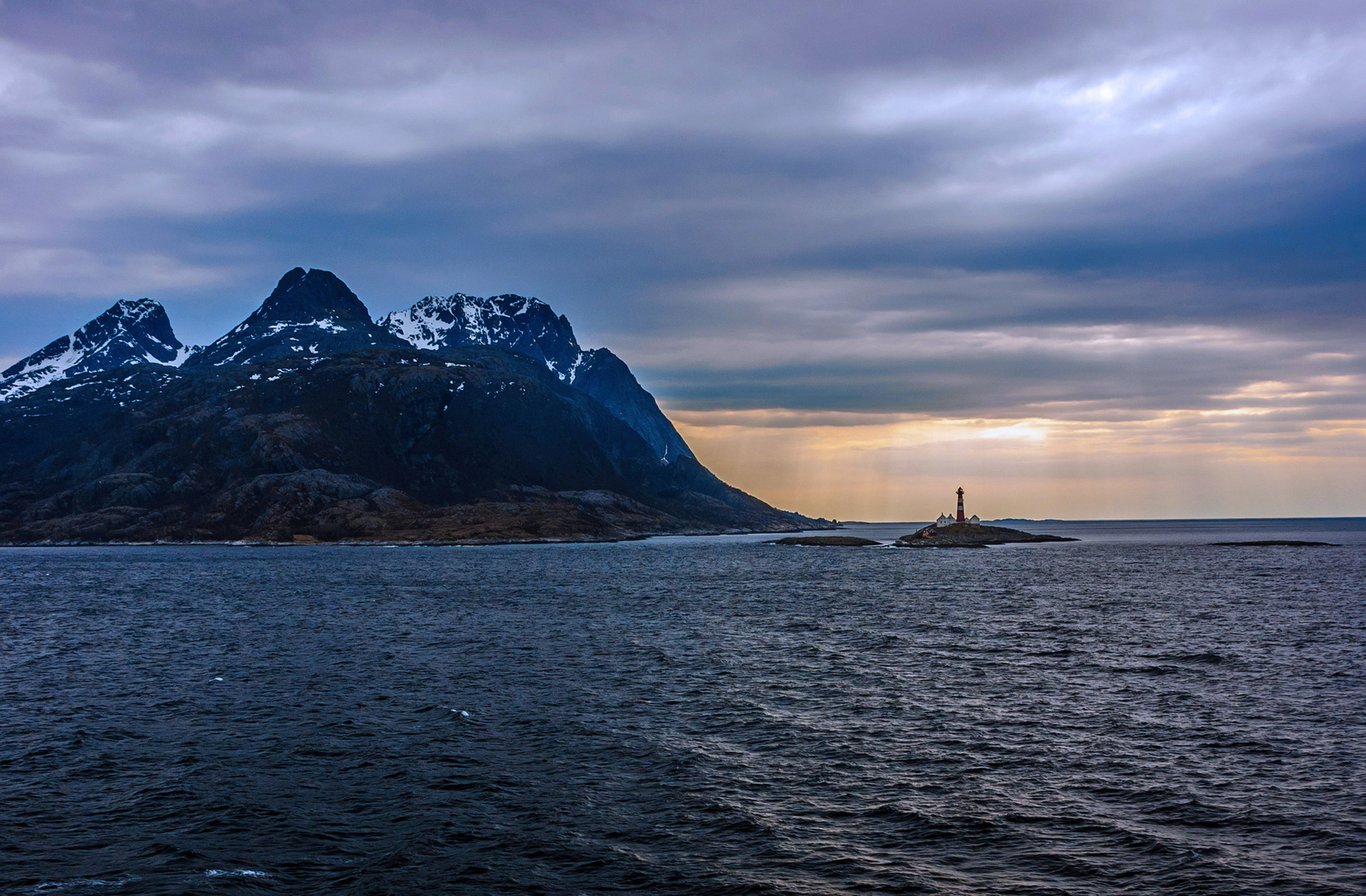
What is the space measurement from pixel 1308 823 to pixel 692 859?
21803 mm

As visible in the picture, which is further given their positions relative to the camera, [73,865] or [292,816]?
[292,816]

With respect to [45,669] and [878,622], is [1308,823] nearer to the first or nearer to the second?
[878,622]

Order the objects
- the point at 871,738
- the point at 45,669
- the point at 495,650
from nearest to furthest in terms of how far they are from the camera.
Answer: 1. the point at 871,738
2. the point at 45,669
3. the point at 495,650

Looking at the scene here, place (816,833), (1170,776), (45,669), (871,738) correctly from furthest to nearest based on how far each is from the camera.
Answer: (45,669), (871,738), (1170,776), (816,833)

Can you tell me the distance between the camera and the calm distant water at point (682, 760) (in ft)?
90.1

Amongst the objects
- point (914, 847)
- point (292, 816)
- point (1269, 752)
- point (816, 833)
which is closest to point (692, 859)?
point (816, 833)

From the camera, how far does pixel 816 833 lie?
3012cm

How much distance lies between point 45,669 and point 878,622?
7333 centimetres

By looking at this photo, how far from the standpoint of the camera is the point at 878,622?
94.5 m

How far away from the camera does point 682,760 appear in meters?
39.1

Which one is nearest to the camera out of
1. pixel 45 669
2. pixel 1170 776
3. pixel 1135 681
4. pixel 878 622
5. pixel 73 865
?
pixel 73 865

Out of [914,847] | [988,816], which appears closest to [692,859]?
[914,847]

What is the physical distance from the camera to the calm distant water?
90.1 feet

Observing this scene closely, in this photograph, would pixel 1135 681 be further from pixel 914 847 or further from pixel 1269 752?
pixel 914 847
